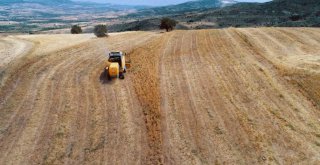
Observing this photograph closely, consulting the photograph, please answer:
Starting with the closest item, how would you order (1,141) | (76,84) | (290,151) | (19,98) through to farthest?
(290,151)
(1,141)
(19,98)
(76,84)

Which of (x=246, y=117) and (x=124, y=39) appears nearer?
(x=246, y=117)

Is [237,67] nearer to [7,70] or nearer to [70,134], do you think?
[70,134]

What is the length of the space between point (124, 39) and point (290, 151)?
3584 cm

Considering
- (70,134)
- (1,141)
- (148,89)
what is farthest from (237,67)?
(1,141)

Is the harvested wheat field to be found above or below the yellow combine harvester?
below

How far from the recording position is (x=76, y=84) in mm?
30391

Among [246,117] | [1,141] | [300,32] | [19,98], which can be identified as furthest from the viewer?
[300,32]

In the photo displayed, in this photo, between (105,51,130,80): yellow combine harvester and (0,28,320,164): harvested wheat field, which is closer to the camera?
(0,28,320,164): harvested wheat field

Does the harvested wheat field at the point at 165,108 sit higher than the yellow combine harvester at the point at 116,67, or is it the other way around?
the yellow combine harvester at the point at 116,67

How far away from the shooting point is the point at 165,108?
25.8 meters

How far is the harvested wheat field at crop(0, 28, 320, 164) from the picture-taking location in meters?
20.7

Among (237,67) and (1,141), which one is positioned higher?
(237,67)

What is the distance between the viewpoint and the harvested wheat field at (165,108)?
20.7 meters

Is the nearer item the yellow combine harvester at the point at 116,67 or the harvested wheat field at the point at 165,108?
the harvested wheat field at the point at 165,108
